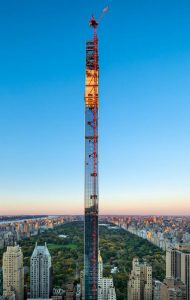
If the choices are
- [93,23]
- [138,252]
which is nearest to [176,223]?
[138,252]

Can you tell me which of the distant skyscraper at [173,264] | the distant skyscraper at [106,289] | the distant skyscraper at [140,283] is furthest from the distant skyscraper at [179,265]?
the distant skyscraper at [106,289]

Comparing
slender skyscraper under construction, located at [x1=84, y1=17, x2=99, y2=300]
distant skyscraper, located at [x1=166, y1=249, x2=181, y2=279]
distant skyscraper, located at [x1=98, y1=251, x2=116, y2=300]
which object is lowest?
distant skyscraper, located at [x1=98, y1=251, x2=116, y2=300]

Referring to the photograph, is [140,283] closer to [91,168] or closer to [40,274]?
[40,274]

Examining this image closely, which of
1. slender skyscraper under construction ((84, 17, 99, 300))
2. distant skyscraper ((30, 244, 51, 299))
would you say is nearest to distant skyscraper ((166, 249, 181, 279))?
distant skyscraper ((30, 244, 51, 299))

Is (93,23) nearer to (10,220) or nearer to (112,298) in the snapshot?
(112,298)

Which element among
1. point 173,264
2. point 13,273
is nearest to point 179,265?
point 173,264

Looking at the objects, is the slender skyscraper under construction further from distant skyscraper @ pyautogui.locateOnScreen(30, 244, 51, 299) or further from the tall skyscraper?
distant skyscraper @ pyautogui.locateOnScreen(30, 244, 51, 299)
